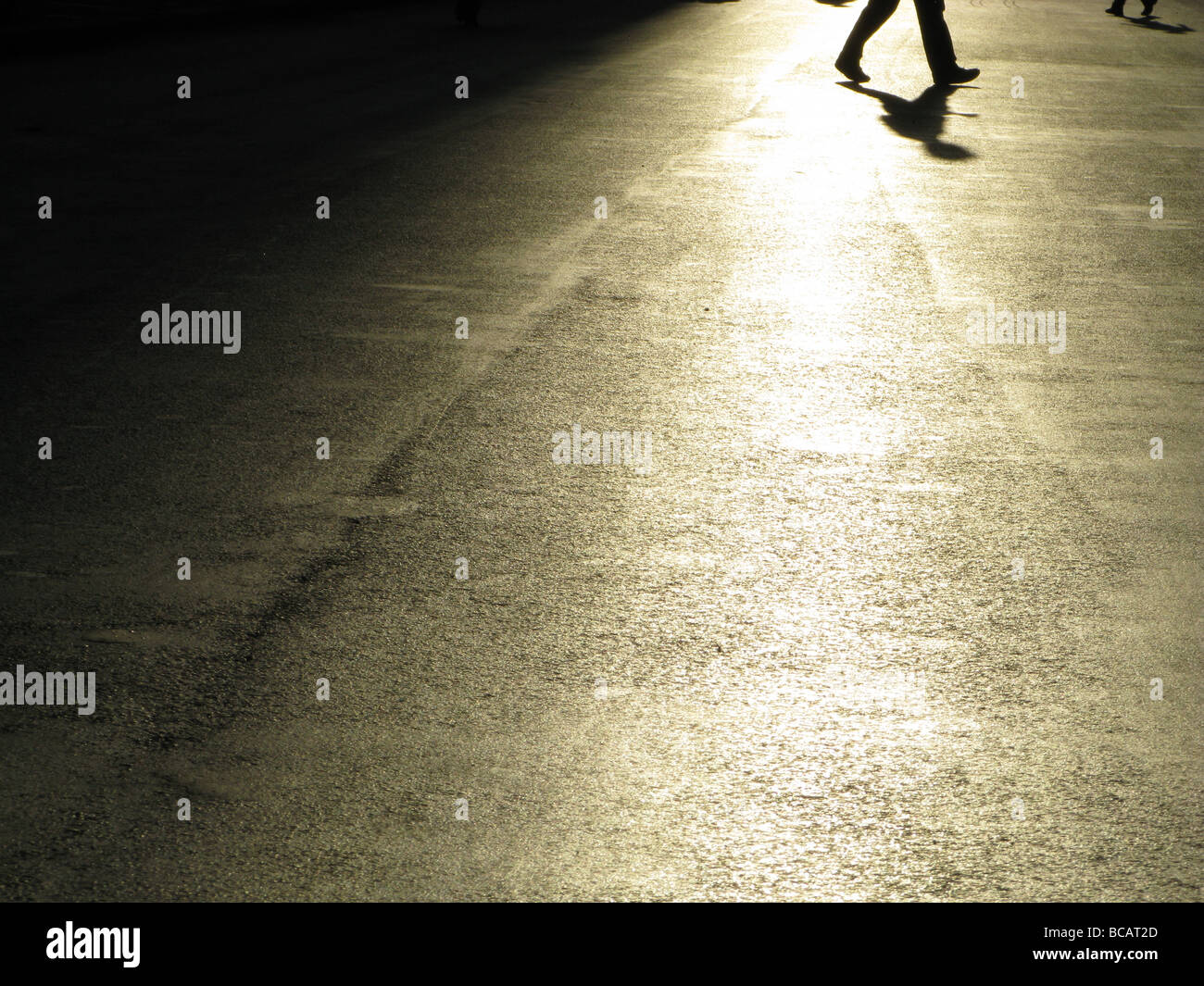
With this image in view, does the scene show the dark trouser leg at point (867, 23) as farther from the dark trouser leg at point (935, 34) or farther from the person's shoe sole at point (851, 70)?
the dark trouser leg at point (935, 34)

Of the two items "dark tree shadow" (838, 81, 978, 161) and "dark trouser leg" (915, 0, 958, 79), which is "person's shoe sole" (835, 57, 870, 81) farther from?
"dark trouser leg" (915, 0, 958, 79)

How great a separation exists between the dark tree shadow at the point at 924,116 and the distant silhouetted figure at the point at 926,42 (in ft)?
0.49

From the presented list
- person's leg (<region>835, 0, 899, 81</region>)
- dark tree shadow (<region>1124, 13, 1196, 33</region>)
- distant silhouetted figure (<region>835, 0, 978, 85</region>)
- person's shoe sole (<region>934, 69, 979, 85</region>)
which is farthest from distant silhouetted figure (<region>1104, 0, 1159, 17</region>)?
person's leg (<region>835, 0, 899, 81</region>)

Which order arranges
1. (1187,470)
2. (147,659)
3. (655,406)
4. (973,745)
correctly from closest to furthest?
(973,745) < (147,659) < (1187,470) < (655,406)

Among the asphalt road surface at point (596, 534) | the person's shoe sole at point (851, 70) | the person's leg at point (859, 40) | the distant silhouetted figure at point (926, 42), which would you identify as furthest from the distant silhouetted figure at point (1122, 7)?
the asphalt road surface at point (596, 534)

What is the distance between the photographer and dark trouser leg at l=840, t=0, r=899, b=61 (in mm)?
16688

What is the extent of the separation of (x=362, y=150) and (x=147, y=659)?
8.04 meters

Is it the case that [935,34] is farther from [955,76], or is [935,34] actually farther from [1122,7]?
[1122,7]

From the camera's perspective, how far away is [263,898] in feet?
9.61

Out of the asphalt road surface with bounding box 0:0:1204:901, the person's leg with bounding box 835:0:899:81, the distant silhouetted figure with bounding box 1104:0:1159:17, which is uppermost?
the asphalt road surface with bounding box 0:0:1204:901

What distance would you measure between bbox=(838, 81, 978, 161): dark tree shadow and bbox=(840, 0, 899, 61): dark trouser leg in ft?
1.28

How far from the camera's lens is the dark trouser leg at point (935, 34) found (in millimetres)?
16250

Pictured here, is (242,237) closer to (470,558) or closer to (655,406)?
(655,406)
